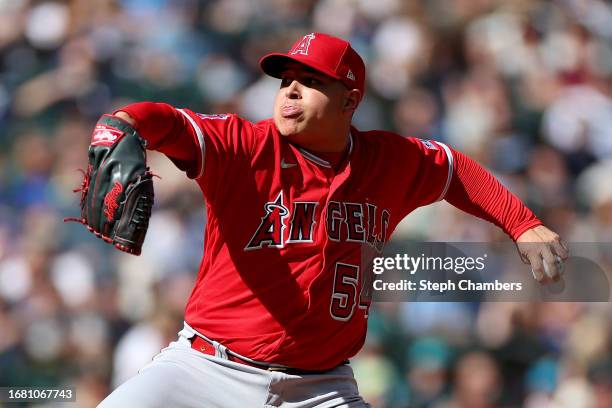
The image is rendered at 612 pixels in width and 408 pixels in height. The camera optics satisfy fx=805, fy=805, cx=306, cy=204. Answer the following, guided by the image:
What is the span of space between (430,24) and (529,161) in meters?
1.10

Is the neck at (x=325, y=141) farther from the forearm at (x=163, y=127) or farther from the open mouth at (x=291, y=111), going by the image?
the forearm at (x=163, y=127)

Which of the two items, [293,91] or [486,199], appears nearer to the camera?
[293,91]

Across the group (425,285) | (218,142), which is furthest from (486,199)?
(218,142)

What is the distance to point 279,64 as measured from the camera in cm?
262

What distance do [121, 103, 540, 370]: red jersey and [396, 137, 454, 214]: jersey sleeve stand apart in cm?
21

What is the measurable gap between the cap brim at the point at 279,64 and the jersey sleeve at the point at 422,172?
400 mm

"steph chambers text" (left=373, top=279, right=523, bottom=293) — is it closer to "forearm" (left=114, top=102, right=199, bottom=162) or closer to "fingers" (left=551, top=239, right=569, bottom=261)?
"fingers" (left=551, top=239, right=569, bottom=261)

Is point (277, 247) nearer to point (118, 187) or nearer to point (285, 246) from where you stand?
point (285, 246)

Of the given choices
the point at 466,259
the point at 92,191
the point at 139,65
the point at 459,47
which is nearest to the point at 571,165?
the point at 459,47

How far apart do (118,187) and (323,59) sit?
0.89m

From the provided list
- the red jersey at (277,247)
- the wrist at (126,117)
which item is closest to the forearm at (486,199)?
the red jersey at (277,247)

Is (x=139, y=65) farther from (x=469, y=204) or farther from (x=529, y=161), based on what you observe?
(x=469, y=204)

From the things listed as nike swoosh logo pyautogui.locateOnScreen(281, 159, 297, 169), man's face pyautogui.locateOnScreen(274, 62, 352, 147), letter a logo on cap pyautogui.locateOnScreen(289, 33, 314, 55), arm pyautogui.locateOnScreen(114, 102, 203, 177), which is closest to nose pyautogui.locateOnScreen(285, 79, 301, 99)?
man's face pyautogui.locateOnScreen(274, 62, 352, 147)

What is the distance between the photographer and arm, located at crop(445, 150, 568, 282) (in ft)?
8.52
